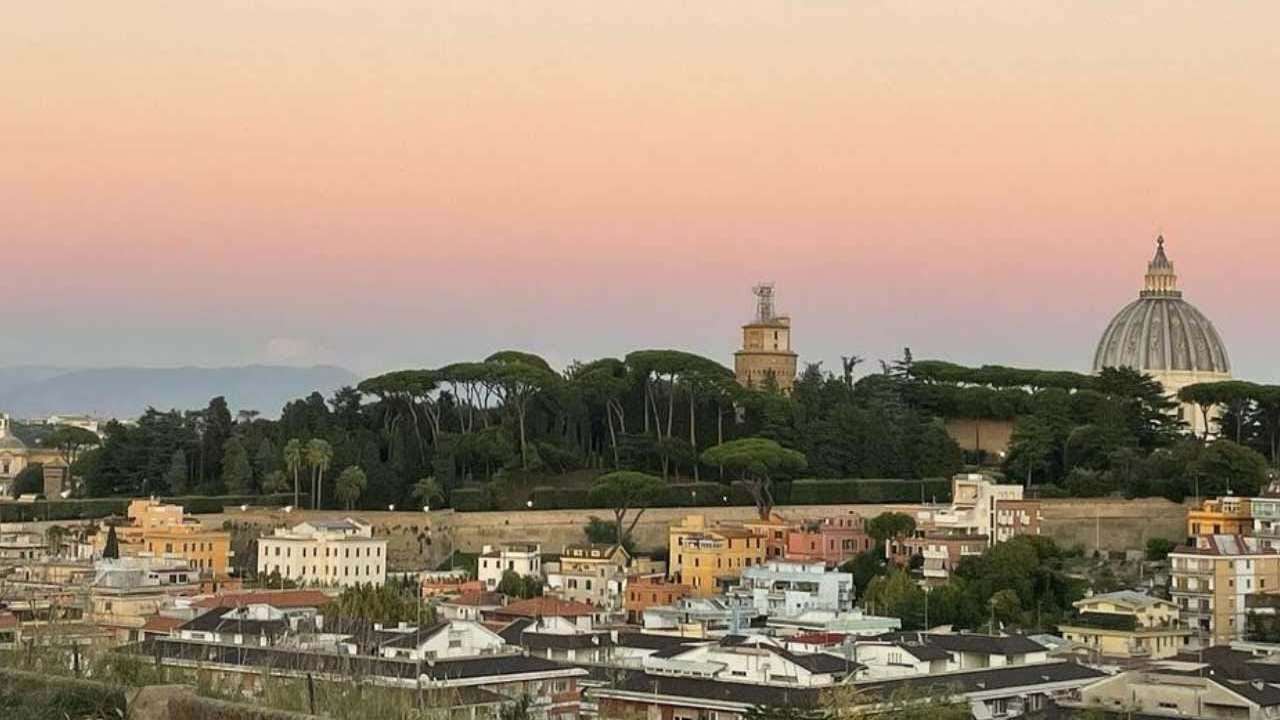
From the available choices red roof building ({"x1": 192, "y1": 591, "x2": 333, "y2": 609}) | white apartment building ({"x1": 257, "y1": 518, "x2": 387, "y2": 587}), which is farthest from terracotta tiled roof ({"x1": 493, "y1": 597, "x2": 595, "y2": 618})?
white apartment building ({"x1": 257, "y1": 518, "x2": 387, "y2": 587})

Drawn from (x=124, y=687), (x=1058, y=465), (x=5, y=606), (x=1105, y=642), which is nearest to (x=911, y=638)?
(x=1105, y=642)

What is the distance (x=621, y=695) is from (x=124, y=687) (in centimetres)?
1074

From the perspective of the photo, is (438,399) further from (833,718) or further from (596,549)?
(833,718)

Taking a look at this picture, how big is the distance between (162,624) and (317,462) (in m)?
8.38

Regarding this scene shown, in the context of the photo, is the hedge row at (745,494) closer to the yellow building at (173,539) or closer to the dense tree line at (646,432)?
the dense tree line at (646,432)

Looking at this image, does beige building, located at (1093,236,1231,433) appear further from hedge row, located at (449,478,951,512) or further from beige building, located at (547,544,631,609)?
beige building, located at (547,544,631,609)

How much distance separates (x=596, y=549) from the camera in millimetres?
26656

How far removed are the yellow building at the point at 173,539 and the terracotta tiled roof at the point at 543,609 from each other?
5283 mm

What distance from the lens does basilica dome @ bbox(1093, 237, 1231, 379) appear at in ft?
127

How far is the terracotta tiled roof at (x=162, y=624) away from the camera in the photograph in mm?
19094

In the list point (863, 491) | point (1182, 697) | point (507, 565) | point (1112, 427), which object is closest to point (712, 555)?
point (507, 565)

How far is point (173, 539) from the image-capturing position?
2589 centimetres

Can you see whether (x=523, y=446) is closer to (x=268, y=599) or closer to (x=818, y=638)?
(x=268, y=599)

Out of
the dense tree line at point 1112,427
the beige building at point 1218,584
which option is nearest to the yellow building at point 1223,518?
the dense tree line at point 1112,427
